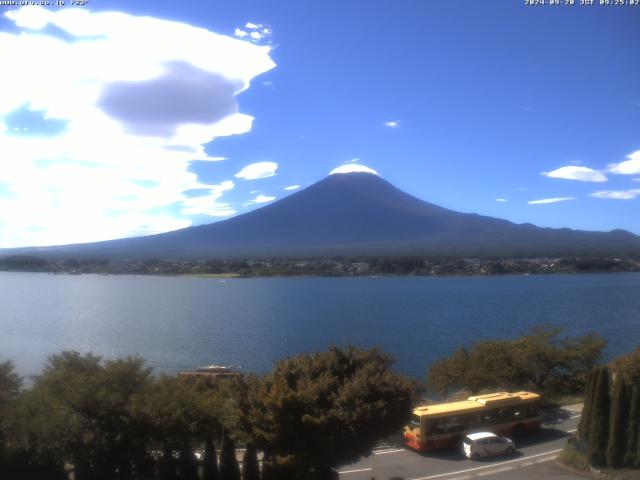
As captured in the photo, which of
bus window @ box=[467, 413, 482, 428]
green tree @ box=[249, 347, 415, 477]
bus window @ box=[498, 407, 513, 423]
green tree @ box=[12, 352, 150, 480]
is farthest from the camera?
bus window @ box=[498, 407, 513, 423]

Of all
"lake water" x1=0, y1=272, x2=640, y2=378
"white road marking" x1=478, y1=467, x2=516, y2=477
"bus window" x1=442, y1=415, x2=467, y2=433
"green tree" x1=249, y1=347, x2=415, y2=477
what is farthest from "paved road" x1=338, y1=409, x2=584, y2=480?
"lake water" x1=0, y1=272, x2=640, y2=378

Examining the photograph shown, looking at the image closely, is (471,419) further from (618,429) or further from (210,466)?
(210,466)

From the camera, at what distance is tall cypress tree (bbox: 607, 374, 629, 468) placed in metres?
8.84

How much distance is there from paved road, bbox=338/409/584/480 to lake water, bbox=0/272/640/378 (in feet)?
39.5

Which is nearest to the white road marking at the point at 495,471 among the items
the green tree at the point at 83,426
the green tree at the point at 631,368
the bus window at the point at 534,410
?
the bus window at the point at 534,410

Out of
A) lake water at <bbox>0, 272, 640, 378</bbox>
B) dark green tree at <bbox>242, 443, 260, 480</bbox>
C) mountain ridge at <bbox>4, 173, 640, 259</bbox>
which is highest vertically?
mountain ridge at <bbox>4, 173, 640, 259</bbox>

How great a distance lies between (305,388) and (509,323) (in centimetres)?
3199

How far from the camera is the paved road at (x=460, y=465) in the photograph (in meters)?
9.25

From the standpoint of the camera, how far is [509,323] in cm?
3731

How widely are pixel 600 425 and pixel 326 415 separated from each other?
4.52m

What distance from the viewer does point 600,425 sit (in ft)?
29.5

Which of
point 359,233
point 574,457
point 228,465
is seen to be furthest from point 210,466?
point 359,233

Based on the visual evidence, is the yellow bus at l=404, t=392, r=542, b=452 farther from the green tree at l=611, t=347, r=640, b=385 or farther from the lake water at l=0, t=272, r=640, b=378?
the lake water at l=0, t=272, r=640, b=378

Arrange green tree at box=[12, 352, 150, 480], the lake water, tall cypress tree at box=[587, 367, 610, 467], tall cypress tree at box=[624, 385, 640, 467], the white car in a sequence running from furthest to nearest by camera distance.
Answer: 1. the lake water
2. the white car
3. tall cypress tree at box=[587, 367, 610, 467]
4. tall cypress tree at box=[624, 385, 640, 467]
5. green tree at box=[12, 352, 150, 480]
